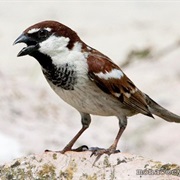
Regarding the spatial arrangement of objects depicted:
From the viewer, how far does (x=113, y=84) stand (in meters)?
7.44

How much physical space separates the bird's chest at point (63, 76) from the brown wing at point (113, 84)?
0.53 ft

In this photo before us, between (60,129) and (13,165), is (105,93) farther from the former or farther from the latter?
(60,129)

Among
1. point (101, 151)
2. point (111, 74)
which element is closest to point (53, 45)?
point (111, 74)

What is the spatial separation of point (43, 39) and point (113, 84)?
0.73m

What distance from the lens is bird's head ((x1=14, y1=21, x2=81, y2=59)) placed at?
6.95m

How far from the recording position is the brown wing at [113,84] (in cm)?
723

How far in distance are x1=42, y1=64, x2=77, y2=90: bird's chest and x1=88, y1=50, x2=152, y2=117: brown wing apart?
16 cm

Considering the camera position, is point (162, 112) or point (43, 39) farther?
point (162, 112)

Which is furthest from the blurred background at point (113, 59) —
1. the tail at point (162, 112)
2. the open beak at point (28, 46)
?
Answer: the open beak at point (28, 46)

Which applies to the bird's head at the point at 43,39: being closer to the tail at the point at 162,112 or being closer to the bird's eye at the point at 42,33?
the bird's eye at the point at 42,33

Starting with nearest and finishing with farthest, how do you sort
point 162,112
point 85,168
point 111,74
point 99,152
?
point 85,168
point 99,152
point 111,74
point 162,112

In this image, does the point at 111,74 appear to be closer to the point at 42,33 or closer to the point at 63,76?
the point at 63,76

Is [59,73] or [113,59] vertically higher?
[113,59]

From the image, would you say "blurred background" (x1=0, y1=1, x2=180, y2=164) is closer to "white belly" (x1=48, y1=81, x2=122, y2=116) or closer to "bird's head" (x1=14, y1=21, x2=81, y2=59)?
"white belly" (x1=48, y1=81, x2=122, y2=116)
